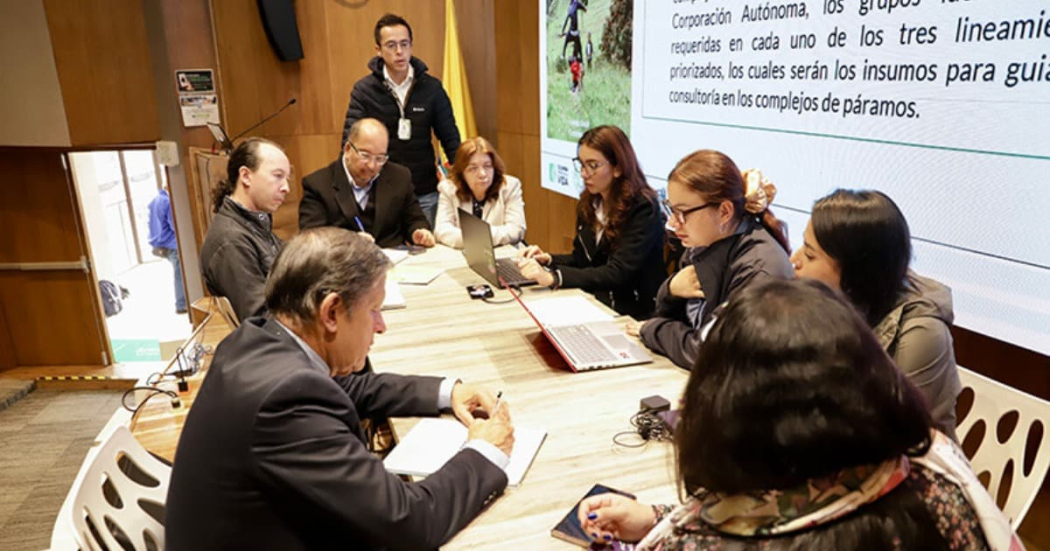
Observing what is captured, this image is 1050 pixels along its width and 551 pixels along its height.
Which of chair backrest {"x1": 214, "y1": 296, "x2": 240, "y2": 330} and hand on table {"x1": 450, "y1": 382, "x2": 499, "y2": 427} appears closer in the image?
hand on table {"x1": 450, "y1": 382, "x2": 499, "y2": 427}

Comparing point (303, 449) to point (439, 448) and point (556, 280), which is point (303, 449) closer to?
point (439, 448)

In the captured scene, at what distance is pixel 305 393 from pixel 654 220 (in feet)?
6.31

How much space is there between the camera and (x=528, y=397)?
66.9 inches

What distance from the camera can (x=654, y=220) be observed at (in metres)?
2.75

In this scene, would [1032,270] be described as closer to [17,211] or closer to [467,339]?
[467,339]

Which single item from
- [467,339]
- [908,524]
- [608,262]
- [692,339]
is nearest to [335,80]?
[608,262]

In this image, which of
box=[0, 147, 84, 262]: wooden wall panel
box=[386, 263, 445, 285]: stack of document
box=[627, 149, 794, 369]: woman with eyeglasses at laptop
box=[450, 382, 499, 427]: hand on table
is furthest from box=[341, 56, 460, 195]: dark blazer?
box=[450, 382, 499, 427]: hand on table

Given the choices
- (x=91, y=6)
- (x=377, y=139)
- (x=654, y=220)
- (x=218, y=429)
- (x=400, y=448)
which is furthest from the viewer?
(x=91, y=6)

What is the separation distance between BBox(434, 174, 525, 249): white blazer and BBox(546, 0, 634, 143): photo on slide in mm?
819

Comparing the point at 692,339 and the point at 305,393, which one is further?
the point at 692,339

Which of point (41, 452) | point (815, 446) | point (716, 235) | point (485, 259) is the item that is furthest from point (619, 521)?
point (41, 452)

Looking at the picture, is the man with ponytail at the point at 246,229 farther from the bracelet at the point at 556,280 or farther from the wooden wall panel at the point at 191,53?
the wooden wall panel at the point at 191,53

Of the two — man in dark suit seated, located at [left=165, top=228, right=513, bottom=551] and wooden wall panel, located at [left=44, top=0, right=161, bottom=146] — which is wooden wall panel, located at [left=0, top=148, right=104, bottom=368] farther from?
man in dark suit seated, located at [left=165, top=228, right=513, bottom=551]

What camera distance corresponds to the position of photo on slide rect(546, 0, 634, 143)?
3824 mm
